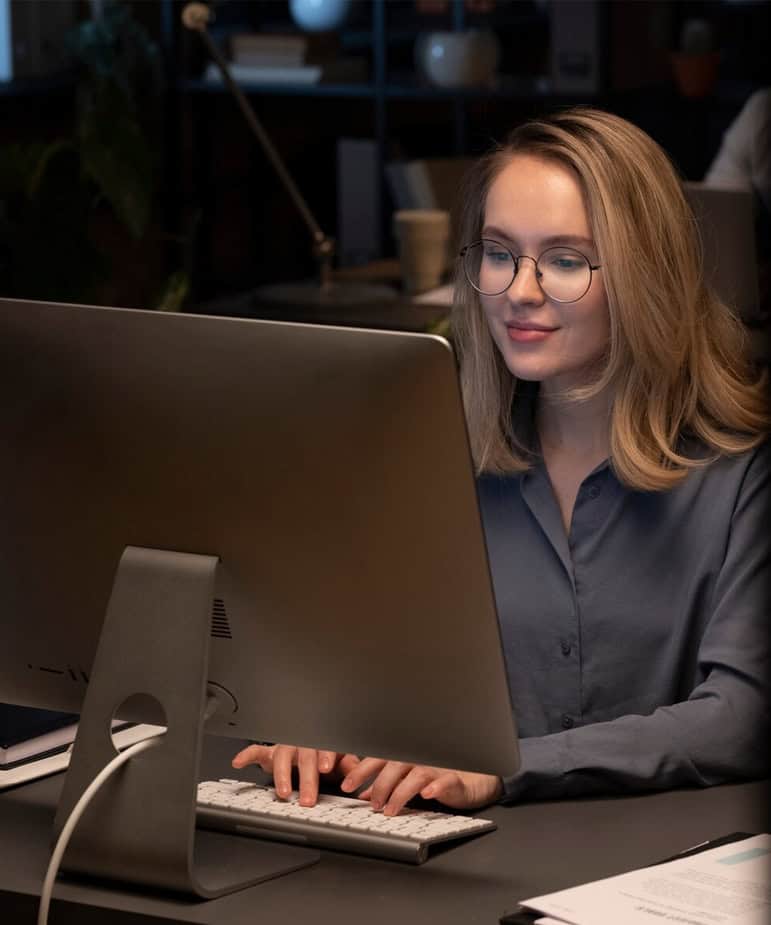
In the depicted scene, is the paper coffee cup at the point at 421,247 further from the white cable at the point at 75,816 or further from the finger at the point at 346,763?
the white cable at the point at 75,816

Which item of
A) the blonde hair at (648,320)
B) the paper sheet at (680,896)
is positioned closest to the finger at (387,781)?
the paper sheet at (680,896)

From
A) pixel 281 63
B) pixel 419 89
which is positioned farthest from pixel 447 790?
pixel 281 63

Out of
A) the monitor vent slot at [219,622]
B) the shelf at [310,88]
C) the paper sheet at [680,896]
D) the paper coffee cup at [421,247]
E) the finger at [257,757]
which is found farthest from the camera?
the shelf at [310,88]

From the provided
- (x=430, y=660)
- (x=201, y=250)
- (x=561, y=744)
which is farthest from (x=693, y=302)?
(x=201, y=250)

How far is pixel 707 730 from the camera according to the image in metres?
1.60

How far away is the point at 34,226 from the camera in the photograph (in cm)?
409

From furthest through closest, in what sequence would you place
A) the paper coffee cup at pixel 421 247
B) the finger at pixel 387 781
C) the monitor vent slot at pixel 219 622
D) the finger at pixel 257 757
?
1. the paper coffee cup at pixel 421 247
2. the finger at pixel 257 757
3. the finger at pixel 387 781
4. the monitor vent slot at pixel 219 622

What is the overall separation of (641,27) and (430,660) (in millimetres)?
3935

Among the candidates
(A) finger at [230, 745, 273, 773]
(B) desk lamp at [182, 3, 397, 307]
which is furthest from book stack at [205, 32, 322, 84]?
(A) finger at [230, 745, 273, 773]

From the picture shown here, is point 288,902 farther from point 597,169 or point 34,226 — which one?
point 34,226

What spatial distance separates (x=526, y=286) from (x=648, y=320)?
129 mm

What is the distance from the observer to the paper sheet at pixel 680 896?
1257 millimetres

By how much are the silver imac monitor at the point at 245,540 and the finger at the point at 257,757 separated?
0.17 metres

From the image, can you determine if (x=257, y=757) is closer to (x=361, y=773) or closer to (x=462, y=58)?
(x=361, y=773)
